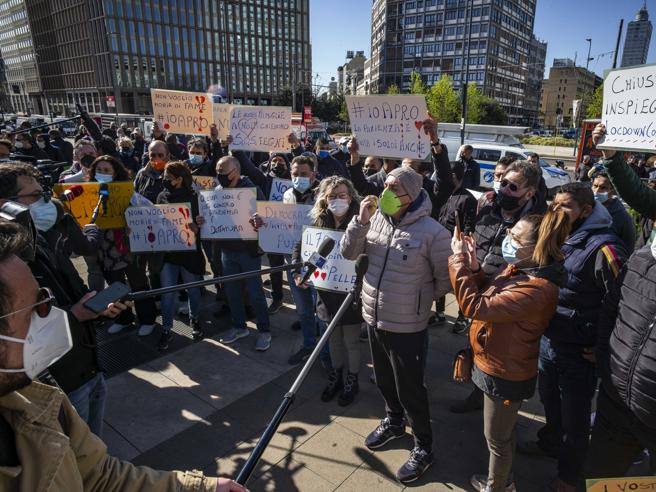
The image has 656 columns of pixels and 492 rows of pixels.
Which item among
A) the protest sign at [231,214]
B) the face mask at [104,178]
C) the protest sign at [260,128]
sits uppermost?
the protest sign at [260,128]

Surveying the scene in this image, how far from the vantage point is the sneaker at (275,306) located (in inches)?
224

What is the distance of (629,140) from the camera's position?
8.58ft

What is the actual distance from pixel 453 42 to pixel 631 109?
9657cm

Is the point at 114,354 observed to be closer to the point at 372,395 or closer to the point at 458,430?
the point at 372,395

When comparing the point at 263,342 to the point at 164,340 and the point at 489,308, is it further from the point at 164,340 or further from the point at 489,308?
the point at 489,308

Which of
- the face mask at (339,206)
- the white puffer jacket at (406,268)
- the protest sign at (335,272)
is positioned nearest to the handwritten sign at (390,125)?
the face mask at (339,206)

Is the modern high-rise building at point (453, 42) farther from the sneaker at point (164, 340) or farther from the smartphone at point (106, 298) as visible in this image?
the smartphone at point (106, 298)

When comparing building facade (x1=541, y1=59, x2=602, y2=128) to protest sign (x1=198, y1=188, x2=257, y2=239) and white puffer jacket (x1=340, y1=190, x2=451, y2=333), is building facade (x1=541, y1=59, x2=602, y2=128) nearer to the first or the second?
protest sign (x1=198, y1=188, x2=257, y2=239)

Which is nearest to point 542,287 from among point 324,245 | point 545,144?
point 324,245

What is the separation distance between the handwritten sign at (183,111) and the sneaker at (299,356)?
13.0 feet

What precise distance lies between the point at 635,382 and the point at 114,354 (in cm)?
474

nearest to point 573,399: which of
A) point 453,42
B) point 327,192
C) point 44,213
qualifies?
point 327,192

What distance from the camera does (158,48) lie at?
259 ft

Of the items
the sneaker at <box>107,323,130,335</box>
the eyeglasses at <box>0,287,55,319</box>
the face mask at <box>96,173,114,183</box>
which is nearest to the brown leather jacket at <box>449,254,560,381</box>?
the eyeglasses at <box>0,287,55,319</box>
